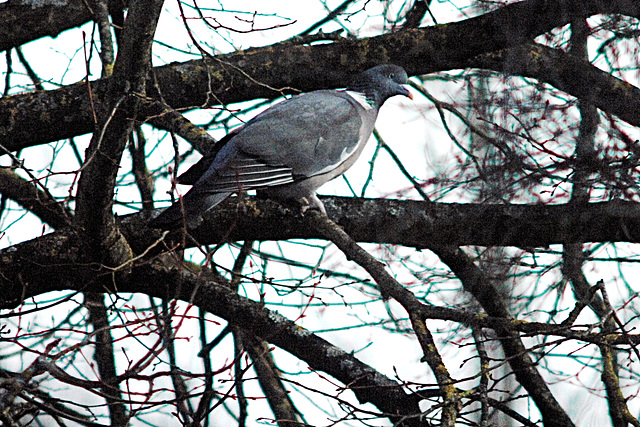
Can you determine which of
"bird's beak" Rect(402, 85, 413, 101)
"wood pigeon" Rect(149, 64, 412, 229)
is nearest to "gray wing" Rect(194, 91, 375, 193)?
"wood pigeon" Rect(149, 64, 412, 229)

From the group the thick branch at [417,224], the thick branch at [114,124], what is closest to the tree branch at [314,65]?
the thick branch at [417,224]

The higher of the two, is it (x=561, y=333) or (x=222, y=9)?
(x=222, y=9)

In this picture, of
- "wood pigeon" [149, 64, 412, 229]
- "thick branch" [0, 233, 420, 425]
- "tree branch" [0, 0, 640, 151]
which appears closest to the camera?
"thick branch" [0, 233, 420, 425]

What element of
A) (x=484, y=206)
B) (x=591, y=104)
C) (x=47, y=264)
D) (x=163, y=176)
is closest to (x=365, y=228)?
(x=484, y=206)

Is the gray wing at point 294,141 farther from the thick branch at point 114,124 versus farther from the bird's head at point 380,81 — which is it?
the thick branch at point 114,124

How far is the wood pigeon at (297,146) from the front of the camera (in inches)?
110

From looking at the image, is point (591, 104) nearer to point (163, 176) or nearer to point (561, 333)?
point (561, 333)

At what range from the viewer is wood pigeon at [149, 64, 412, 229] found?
2.79 m

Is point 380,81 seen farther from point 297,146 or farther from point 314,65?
point 297,146

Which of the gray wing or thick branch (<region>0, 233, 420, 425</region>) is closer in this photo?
thick branch (<region>0, 233, 420, 425</region>)

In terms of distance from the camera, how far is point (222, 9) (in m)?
3.26

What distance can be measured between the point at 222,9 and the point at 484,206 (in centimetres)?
149

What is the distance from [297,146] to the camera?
2.93 metres

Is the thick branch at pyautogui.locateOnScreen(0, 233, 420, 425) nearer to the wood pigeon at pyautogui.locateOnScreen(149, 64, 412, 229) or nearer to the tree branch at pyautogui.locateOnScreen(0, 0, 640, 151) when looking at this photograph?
the wood pigeon at pyautogui.locateOnScreen(149, 64, 412, 229)
